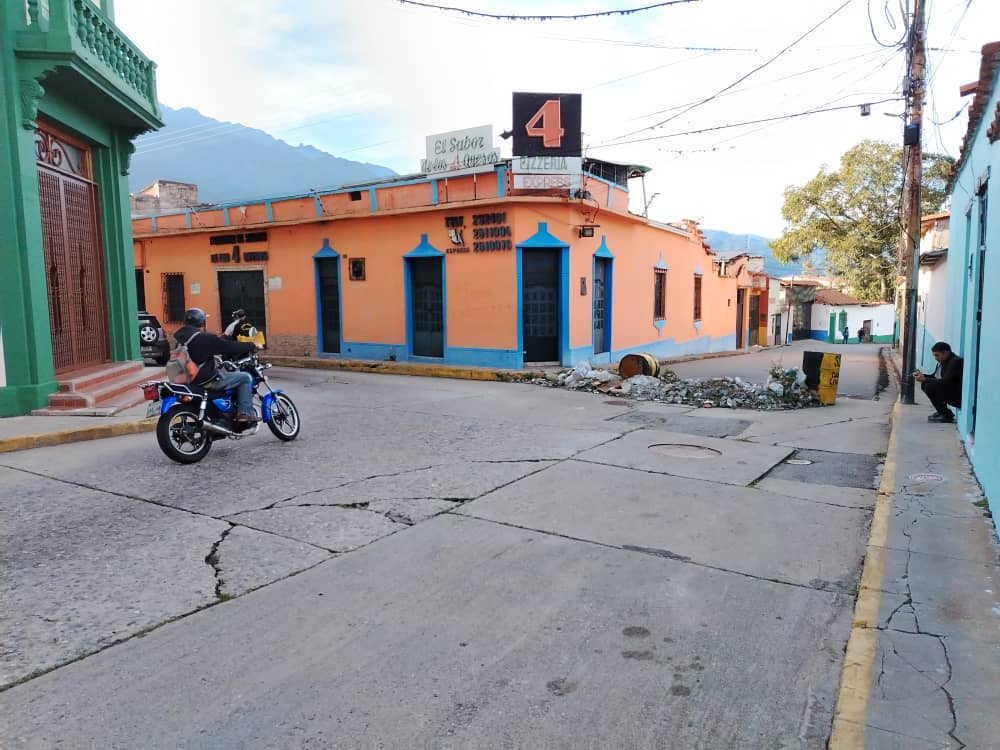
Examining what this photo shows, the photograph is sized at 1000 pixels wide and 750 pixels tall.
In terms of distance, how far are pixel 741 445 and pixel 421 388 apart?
7.34 metres

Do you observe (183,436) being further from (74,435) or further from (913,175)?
(913,175)

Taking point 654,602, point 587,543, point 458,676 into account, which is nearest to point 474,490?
point 587,543

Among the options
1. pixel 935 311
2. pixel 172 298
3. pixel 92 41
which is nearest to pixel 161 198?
pixel 172 298

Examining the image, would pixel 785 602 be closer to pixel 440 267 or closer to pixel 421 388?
pixel 421 388

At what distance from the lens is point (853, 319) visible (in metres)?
55.7

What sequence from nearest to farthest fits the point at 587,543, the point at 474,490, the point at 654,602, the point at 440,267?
the point at 654,602
the point at 587,543
the point at 474,490
the point at 440,267

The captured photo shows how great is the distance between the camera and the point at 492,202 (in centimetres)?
1577

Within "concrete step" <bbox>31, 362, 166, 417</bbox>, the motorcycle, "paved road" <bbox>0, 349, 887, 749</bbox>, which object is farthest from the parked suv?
the motorcycle

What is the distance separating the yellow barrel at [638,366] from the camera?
1425 cm

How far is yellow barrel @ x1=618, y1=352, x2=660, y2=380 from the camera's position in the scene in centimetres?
1425

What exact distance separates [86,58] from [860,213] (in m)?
35.1

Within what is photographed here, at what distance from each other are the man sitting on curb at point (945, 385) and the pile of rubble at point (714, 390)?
2.40m

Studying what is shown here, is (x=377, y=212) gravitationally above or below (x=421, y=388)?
above

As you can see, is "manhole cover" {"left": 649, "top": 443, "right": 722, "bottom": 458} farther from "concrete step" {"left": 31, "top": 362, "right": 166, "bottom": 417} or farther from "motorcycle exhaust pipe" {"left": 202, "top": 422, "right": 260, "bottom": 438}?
"concrete step" {"left": 31, "top": 362, "right": 166, "bottom": 417}
